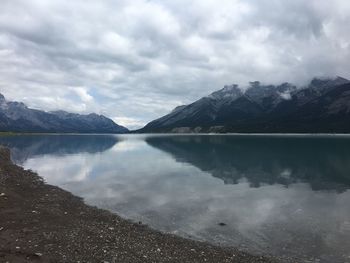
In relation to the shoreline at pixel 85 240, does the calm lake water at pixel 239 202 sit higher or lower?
lower

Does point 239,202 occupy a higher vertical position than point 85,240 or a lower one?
lower

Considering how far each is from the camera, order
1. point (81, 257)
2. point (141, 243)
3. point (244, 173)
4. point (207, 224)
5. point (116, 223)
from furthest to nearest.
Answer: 1. point (244, 173)
2. point (207, 224)
3. point (116, 223)
4. point (141, 243)
5. point (81, 257)

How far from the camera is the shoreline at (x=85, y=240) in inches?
993

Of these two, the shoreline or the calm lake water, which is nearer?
the shoreline

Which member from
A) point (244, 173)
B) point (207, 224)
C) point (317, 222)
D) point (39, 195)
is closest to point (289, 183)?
point (244, 173)

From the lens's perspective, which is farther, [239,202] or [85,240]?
[239,202]

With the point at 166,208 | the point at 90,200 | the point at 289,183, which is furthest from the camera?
the point at 289,183

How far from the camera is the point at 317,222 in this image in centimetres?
4066

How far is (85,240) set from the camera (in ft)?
94.8

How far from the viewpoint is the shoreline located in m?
25.2

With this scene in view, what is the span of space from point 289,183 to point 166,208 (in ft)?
110

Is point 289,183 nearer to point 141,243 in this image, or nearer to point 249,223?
point 249,223

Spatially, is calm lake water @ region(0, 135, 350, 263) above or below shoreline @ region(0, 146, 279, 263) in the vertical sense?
below

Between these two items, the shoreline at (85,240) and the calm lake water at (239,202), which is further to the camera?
the calm lake water at (239,202)
